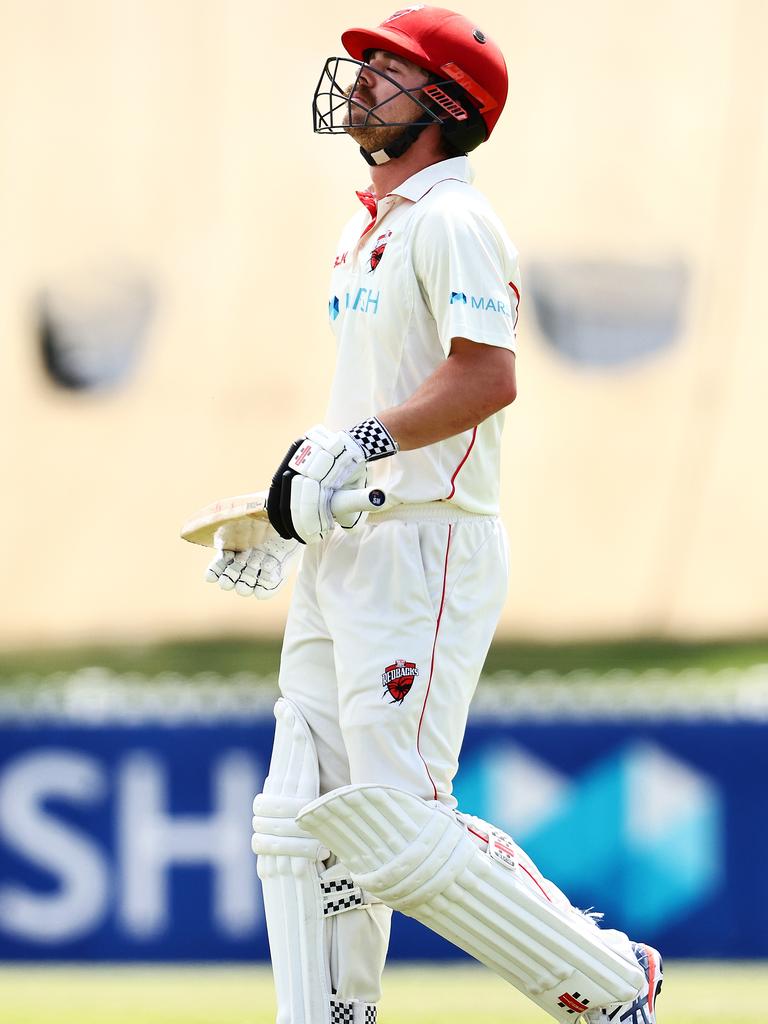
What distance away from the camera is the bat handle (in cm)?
230

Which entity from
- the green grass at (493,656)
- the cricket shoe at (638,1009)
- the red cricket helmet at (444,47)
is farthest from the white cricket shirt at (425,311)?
the green grass at (493,656)

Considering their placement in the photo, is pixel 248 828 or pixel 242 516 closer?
pixel 242 516

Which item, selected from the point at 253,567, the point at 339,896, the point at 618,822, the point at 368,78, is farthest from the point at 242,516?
the point at 618,822

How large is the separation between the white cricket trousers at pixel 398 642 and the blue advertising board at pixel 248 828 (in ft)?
5.85

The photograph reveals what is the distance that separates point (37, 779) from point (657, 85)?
337cm

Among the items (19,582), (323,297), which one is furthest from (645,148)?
(19,582)

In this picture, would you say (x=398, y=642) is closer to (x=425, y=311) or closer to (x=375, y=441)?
(x=375, y=441)

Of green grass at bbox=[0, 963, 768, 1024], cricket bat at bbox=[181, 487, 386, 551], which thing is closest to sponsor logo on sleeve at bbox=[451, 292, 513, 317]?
cricket bat at bbox=[181, 487, 386, 551]

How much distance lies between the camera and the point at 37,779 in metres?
4.32

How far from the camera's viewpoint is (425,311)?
8.10 ft

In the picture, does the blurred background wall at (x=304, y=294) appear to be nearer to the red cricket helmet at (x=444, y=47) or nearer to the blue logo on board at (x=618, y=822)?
the blue logo on board at (x=618, y=822)

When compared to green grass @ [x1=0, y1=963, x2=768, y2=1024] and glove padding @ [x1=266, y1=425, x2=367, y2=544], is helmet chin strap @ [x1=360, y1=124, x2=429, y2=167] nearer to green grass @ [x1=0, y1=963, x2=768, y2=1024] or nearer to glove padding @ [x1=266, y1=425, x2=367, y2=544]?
glove padding @ [x1=266, y1=425, x2=367, y2=544]

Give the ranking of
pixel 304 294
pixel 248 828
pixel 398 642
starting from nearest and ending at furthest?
pixel 398 642
pixel 248 828
pixel 304 294

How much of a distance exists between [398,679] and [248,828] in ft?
6.37
